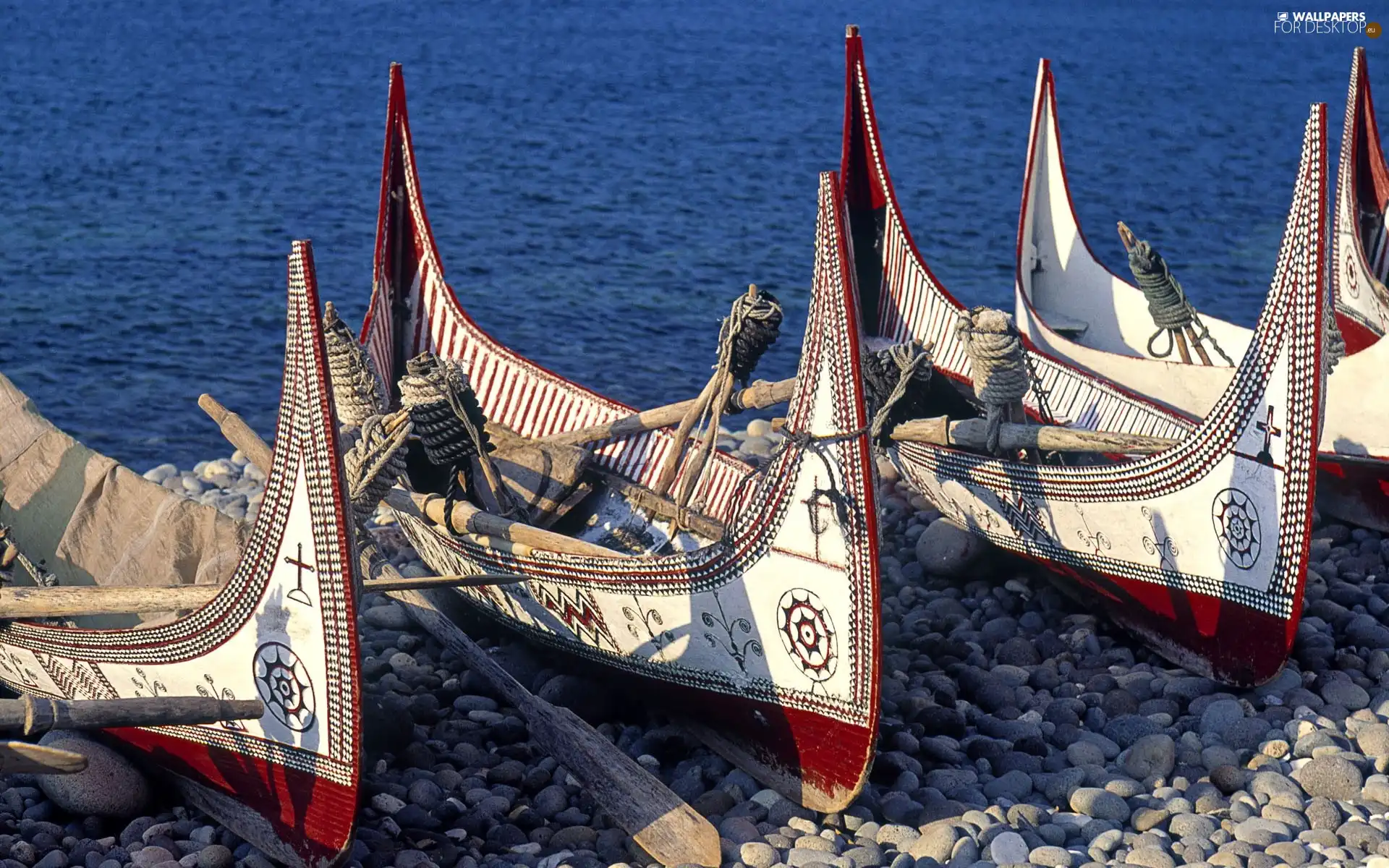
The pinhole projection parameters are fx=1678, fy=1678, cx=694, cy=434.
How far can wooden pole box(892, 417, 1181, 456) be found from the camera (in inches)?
437

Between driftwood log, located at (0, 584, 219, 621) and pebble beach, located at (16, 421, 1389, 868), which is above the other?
driftwood log, located at (0, 584, 219, 621)

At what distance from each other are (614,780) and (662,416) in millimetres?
3228

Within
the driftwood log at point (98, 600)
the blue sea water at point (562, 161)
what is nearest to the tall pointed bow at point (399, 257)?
the driftwood log at point (98, 600)

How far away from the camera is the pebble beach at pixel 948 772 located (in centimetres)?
921

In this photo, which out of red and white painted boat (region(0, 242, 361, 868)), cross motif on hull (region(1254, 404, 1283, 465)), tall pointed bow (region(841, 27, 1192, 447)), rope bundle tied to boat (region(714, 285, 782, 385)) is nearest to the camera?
red and white painted boat (region(0, 242, 361, 868))

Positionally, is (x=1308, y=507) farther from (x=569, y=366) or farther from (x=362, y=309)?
(x=362, y=309)

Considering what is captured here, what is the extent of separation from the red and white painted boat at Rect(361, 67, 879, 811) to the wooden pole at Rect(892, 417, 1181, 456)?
1310mm

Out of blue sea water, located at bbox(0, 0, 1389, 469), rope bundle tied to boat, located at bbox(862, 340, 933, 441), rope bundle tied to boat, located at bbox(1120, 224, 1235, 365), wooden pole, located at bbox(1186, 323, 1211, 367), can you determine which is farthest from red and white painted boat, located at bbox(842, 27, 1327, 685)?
blue sea water, located at bbox(0, 0, 1389, 469)

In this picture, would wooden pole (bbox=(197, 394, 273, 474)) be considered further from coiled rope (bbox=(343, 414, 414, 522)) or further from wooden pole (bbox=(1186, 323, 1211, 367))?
wooden pole (bbox=(1186, 323, 1211, 367))

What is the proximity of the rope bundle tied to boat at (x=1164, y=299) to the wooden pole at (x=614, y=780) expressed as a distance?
645 cm

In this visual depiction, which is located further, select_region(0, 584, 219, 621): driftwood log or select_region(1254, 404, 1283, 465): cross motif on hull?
select_region(1254, 404, 1283, 465): cross motif on hull

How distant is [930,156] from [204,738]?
25678 mm

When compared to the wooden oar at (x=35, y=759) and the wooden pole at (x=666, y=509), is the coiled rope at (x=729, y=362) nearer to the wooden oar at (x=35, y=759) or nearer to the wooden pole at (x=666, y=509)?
the wooden pole at (x=666, y=509)

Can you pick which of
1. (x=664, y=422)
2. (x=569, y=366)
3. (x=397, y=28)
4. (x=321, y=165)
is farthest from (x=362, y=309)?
(x=397, y=28)
